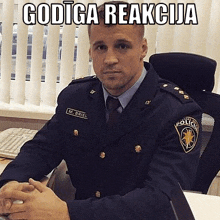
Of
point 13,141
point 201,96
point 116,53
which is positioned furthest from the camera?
point 13,141

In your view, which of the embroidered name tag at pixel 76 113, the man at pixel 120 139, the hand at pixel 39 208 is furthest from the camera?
the embroidered name tag at pixel 76 113

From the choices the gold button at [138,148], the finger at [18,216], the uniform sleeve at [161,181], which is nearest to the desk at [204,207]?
the uniform sleeve at [161,181]

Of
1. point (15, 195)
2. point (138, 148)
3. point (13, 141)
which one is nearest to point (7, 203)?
point (15, 195)

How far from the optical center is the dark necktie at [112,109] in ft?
3.58

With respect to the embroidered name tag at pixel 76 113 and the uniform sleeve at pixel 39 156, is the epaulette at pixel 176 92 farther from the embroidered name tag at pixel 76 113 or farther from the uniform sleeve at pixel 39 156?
the uniform sleeve at pixel 39 156

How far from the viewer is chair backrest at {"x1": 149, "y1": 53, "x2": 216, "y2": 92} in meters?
1.21

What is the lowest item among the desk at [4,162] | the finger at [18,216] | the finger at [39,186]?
the desk at [4,162]

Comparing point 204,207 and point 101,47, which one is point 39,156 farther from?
point 204,207

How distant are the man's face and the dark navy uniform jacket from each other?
9 cm

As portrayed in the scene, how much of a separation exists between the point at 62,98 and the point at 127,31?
39 cm

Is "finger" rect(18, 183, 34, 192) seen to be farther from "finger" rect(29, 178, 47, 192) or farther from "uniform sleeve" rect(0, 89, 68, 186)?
"uniform sleeve" rect(0, 89, 68, 186)

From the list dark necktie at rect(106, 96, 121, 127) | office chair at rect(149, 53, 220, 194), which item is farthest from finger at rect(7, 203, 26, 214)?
office chair at rect(149, 53, 220, 194)

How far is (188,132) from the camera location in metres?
1.00

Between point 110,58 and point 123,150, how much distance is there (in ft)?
0.97
